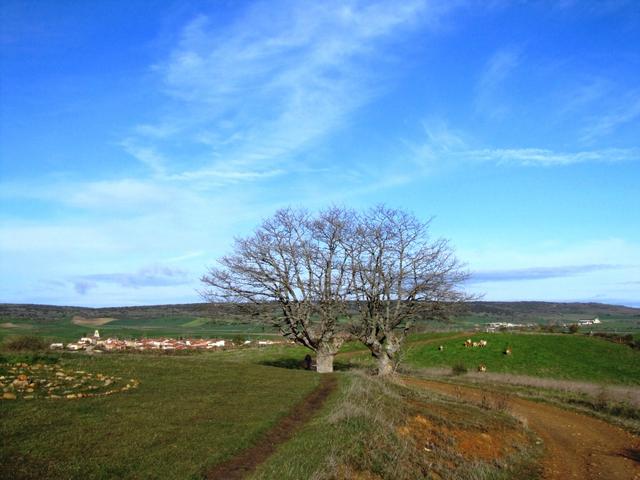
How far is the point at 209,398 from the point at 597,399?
22027 mm

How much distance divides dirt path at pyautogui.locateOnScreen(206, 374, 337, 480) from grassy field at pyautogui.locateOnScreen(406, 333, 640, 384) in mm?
28584

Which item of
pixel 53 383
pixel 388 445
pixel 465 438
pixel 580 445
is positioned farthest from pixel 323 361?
pixel 388 445

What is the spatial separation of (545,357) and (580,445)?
100ft

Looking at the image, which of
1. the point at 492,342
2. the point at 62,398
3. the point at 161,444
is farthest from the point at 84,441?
the point at 492,342

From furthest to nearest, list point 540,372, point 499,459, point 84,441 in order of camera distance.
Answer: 1. point 540,372
2. point 499,459
3. point 84,441

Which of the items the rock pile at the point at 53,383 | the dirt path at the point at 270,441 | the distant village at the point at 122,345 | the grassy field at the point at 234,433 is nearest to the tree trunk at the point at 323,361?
the grassy field at the point at 234,433

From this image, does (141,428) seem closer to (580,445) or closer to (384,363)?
(580,445)

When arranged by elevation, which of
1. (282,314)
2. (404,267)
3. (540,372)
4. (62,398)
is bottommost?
(540,372)

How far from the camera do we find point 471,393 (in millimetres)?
28906

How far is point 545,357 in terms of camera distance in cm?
4656

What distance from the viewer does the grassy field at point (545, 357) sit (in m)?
42.3

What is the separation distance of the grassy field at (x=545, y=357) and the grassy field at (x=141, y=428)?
29.3 meters

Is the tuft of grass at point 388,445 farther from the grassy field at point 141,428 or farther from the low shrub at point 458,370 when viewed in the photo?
the low shrub at point 458,370

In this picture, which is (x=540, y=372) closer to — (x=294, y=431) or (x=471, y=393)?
(x=471, y=393)
